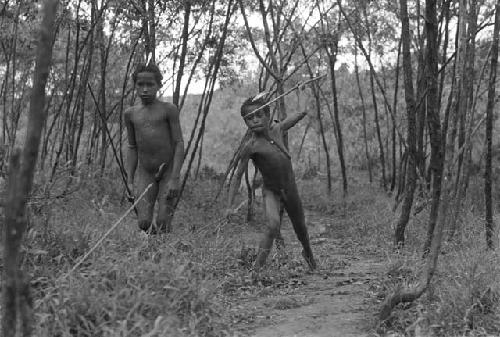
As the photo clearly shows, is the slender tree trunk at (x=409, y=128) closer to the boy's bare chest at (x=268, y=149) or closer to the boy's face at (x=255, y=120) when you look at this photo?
the boy's bare chest at (x=268, y=149)

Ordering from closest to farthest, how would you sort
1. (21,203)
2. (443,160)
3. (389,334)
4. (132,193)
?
(21,203) → (389,334) → (443,160) → (132,193)

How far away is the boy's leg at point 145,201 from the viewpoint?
5918mm

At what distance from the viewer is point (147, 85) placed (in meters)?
6.07

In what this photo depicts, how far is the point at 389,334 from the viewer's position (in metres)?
3.94

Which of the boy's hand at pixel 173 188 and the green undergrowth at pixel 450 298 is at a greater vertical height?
the boy's hand at pixel 173 188

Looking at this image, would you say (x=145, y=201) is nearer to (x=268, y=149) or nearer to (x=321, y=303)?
(x=268, y=149)

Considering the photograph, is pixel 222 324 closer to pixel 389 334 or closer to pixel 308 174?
pixel 389 334

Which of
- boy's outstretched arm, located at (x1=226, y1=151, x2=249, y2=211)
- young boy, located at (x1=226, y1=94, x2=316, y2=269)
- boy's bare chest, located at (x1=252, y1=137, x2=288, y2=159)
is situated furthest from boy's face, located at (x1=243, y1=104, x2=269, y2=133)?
boy's outstretched arm, located at (x1=226, y1=151, x2=249, y2=211)

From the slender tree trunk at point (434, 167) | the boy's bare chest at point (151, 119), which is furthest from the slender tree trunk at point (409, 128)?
the boy's bare chest at point (151, 119)

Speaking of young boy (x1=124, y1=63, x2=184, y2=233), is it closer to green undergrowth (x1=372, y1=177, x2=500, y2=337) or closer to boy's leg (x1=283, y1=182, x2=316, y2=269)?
boy's leg (x1=283, y1=182, x2=316, y2=269)

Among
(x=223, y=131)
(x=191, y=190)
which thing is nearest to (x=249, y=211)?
(x=191, y=190)

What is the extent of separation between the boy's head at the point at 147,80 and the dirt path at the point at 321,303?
2.08 meters

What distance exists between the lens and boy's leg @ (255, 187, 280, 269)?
6.07 metres

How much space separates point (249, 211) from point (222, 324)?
731cm
